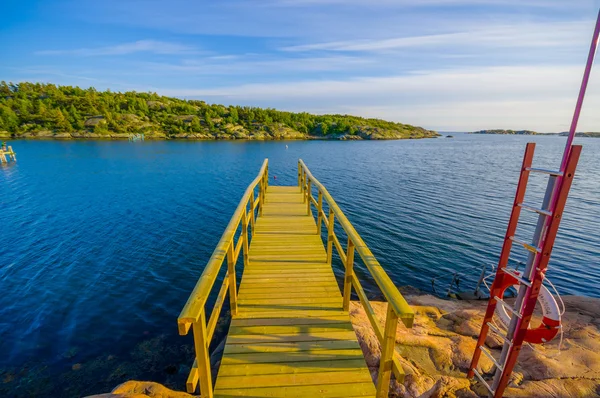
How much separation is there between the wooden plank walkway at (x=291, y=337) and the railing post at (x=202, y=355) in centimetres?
47

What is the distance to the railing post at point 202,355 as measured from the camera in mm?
2287

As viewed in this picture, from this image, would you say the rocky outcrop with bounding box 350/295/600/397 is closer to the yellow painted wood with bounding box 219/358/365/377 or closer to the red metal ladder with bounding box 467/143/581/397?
the red metal ladder with bounding box 467/143/581/397

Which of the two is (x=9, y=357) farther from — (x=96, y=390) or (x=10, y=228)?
Answer: (x=10, y=228)

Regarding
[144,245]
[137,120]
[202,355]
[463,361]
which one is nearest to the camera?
[202,355]

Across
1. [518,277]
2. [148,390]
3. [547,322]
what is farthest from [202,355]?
[547,322]

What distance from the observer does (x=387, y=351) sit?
2436 mm

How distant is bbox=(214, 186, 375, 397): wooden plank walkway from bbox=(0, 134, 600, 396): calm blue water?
3577mm

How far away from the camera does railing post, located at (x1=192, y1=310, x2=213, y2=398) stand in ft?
7.50

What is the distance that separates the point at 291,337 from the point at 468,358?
351 centimetres

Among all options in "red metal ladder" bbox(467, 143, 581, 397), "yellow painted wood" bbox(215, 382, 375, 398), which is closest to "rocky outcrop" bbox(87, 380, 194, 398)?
"yellow painted wood" bbox(215, 382, 375, 398)

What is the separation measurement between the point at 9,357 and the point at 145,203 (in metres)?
13.7

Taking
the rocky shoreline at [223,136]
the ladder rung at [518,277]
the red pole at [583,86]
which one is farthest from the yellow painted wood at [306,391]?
the rocky shoreline at [223,136]

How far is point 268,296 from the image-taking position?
15.0 feet

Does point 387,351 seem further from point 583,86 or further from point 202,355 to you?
point 583,86
